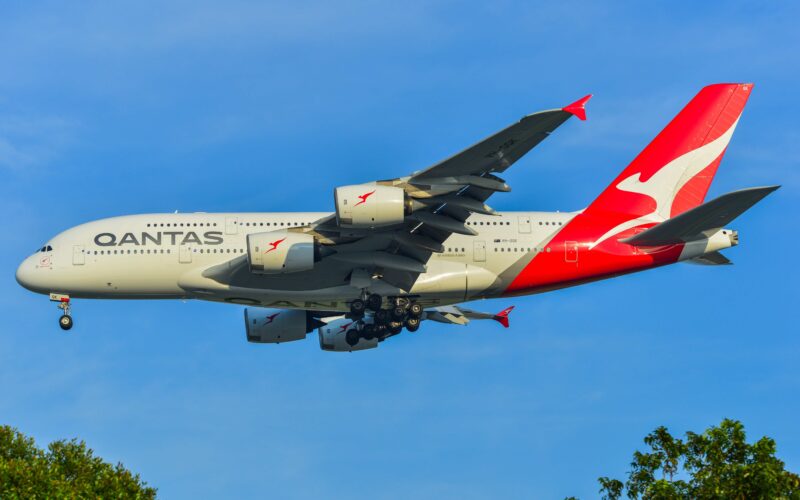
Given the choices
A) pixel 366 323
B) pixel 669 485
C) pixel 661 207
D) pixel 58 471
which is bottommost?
pixel 669 485

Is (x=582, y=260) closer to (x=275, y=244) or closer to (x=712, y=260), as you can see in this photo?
(x=712, y=260)

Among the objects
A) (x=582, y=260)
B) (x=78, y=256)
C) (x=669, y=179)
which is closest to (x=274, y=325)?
(x=78, y=256)

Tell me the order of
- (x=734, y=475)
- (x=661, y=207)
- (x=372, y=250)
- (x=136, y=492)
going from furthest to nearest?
1. (x=661, y=207)
2. (x=372, y=250)
3. (x=136, y=492)
4. (x=734, y=475)

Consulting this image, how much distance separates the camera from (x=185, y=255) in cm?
4619

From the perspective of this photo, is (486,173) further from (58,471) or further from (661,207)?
(58,471)

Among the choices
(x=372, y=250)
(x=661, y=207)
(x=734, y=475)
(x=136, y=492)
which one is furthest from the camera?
(x=661, y=207)

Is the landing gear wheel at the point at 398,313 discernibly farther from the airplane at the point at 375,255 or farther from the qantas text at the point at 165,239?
the qantas text at the point at 165,239

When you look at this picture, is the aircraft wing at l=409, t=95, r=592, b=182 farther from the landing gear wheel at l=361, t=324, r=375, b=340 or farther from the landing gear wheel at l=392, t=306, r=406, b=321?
the landing gear wheel at l=361, t=324, r=375, b=340

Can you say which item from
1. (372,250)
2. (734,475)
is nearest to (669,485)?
(734,475)

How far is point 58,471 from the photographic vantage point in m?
42.8

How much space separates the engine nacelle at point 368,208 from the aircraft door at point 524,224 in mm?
6776

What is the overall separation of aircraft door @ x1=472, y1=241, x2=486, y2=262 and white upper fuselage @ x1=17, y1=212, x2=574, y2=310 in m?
0.04

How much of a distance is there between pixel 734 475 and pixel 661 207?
17.7 metres

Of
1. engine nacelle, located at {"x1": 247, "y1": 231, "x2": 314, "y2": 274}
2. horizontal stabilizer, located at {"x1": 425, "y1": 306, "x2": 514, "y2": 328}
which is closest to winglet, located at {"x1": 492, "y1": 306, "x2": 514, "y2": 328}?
horizontal stabilizer, located at {"x1": 425, "y1": 306, "x2": 514, "y2": 328}
